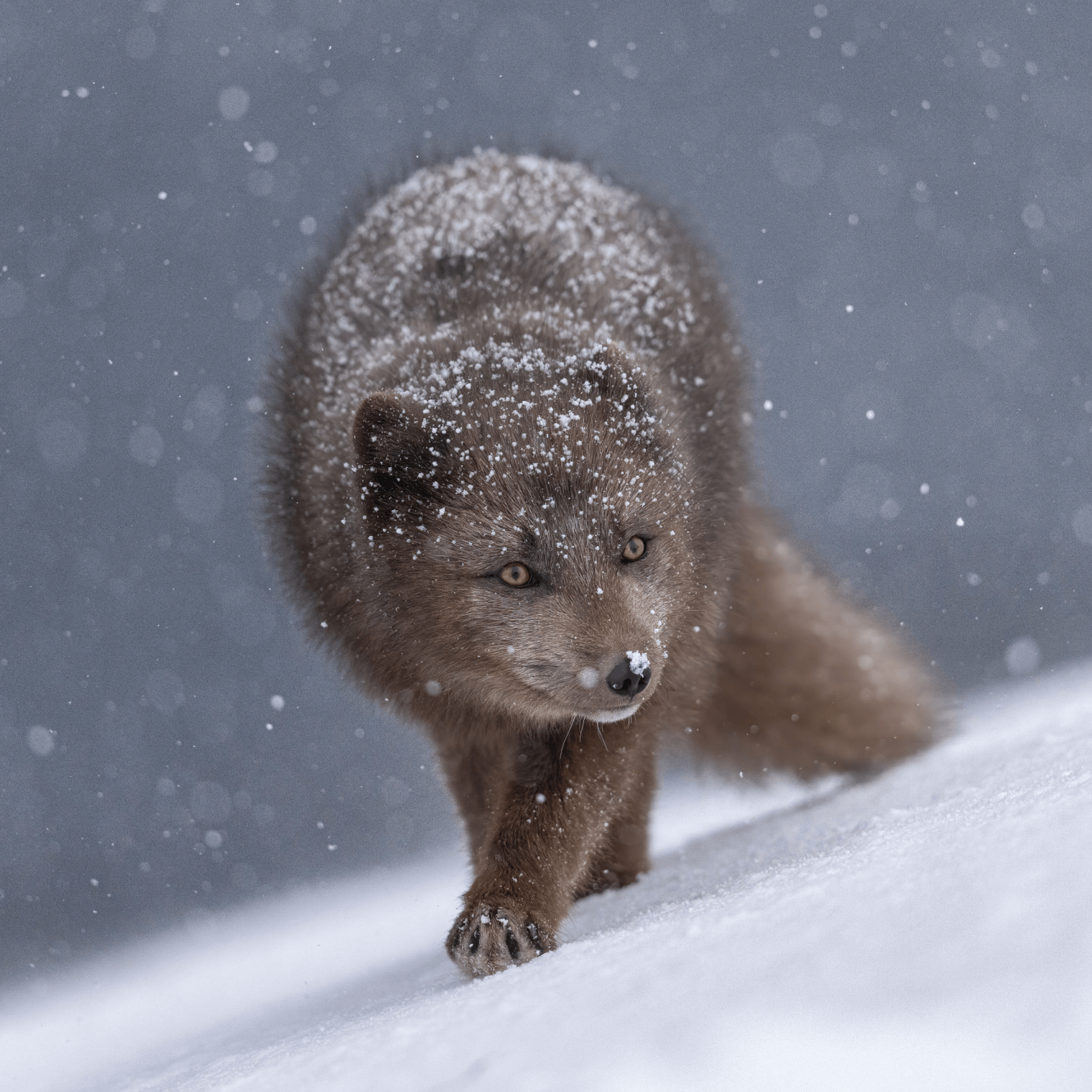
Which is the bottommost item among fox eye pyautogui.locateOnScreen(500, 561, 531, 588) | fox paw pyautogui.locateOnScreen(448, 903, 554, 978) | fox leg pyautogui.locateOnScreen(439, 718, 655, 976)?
fox paw pyautogui.locateOnScreen(448, 903, 554, 978)

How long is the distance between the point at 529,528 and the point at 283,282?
428 centimetres

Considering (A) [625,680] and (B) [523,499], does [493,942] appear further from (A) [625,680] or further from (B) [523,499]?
(B) [523,499]

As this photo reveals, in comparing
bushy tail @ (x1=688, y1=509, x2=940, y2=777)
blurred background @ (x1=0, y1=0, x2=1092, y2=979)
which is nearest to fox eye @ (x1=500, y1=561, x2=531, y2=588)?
bushy tail @ (x1=688, y1=509, x2=940, y2=777)

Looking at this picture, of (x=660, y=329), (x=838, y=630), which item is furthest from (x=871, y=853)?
(x=838, y=630)

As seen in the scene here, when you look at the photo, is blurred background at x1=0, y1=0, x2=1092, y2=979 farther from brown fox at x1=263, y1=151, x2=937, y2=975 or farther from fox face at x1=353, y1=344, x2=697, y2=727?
fox face at x1=353, y1=344, x2=697, y2=727

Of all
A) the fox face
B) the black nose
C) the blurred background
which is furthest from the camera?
the blurred background

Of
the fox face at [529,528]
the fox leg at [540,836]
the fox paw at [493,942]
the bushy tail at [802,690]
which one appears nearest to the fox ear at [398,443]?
the fox face at [529,528]

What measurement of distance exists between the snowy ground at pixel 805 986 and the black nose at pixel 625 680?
1.86 ft

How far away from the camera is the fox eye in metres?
3.28

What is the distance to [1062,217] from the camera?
35.5 ft

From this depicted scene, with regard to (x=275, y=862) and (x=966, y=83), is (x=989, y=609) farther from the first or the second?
(x=275, y=862)

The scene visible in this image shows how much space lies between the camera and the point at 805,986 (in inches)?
81.2

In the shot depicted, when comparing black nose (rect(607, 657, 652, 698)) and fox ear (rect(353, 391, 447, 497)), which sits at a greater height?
fox ear (rect(353, 391, 447, 497))

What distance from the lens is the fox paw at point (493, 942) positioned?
3.28m
